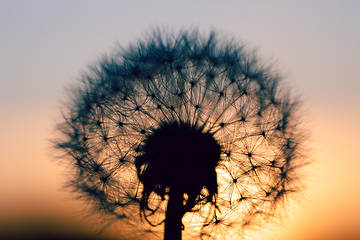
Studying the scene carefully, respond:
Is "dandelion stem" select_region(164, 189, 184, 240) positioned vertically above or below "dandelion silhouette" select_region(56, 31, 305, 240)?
below

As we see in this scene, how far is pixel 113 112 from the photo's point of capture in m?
4.73

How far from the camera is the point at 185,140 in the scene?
4305mm

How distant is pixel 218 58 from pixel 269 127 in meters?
1.35

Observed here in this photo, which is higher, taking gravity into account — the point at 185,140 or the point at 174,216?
the point at 185,140

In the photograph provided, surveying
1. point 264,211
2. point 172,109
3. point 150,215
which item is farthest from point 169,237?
point 172,109

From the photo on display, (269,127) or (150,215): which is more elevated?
(269,127)

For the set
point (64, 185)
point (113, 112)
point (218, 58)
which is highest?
point (218, 58)

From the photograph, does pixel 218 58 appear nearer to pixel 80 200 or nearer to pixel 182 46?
pixel 182 46

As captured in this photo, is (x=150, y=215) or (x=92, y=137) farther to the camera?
(x=92, y=137)

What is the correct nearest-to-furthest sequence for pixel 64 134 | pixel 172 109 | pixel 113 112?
pixel 172 109 < pixel 113 112 < pixel 64 134

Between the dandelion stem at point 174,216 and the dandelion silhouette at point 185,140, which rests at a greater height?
the dandelion silhouette at point 185,140

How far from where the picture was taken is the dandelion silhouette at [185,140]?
14.4 feet

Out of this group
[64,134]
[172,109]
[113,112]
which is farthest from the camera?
[64,134]

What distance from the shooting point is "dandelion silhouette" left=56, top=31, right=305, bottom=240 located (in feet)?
14.4
